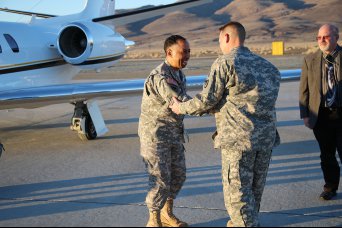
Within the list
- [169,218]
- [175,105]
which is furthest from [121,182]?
[175,105]

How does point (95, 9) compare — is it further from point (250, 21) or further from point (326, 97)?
point (250, 21)

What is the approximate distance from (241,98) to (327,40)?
1746 mm

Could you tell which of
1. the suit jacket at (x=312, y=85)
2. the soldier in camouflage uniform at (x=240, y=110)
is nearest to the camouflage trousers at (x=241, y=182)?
the soldier in camouflage uniform at (x=240, y=110)

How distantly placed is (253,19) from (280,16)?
7.35 metres

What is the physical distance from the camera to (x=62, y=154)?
8.34 meters

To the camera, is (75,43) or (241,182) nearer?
(241,182)

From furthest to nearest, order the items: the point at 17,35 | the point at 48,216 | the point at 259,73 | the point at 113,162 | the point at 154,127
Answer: the point at 17,35 → the point at 113,162 → the point at 48,216 → the point at 154,127 → the point at 259,73

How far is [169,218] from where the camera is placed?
193 inches

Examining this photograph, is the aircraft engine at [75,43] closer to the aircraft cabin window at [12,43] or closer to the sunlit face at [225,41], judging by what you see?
the aircraft cabin window at [12,43]

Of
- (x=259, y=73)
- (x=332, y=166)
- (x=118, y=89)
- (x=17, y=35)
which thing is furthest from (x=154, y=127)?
(x=17, y=35)

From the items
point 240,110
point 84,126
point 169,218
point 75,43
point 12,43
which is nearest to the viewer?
point 240,110

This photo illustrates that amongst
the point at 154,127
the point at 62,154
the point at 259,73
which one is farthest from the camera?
the point at 62,154

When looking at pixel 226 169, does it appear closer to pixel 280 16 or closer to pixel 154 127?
pixel 154 127

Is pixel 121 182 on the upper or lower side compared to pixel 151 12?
lower
